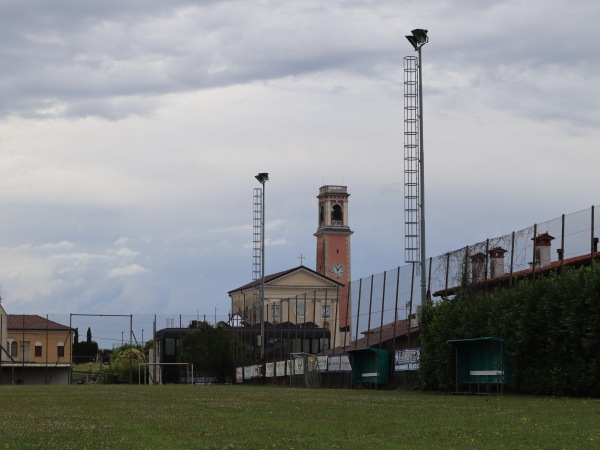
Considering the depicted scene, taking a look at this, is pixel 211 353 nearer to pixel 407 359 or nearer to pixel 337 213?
pixel 407 359

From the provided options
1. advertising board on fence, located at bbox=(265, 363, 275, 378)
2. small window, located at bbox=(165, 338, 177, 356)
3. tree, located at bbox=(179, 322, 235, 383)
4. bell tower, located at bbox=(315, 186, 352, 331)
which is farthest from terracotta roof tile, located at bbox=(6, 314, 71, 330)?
advertising board on fence, located at bbox=(265, 363, 275, 378)

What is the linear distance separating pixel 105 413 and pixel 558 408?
9509mm

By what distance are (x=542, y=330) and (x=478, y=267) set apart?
7516mm

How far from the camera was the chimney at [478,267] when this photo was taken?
129 feet

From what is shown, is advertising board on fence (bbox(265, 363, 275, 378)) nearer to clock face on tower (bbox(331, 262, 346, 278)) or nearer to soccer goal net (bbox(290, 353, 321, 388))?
soccer goal net (bbox(290, 353, 321, 388))

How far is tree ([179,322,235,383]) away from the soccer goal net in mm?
23839

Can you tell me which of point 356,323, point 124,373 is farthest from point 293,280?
point 356,323

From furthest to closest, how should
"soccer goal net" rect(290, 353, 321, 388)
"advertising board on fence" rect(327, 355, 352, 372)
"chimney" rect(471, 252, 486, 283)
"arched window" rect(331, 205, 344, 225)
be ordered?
1. "arched window" rect(331, 205, 344, 225)
2. "soccer goal net" rect(290, 353, 321, 388)
3. "advertising board on fence" rect(327, 355, 352, 372)
4. "chimney" rect(471, 252, 486, 283)

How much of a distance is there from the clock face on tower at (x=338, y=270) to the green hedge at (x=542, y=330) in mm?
109357

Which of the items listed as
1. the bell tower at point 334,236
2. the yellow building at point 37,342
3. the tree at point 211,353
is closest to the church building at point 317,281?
the bell tower at point 334,236

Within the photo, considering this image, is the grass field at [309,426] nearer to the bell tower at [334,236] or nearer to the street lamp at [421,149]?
the street lamp at [421,149]

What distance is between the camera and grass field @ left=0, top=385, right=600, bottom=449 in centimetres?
1481

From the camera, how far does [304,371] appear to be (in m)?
56.0

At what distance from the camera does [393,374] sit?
1763 inches
